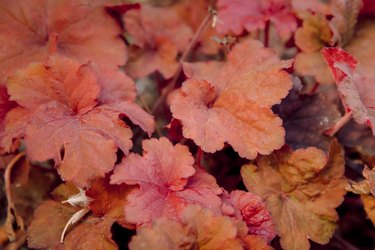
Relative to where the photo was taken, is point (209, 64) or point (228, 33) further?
point (228, 33)

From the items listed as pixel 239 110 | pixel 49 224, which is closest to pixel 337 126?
pixel 239 110

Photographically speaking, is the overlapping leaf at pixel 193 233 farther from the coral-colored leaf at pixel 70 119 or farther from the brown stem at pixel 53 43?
the brown stem at pixel 53 43

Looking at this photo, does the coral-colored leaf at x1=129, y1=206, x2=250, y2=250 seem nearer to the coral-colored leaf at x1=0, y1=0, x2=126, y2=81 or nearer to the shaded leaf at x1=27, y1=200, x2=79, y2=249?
the shaded leaf at x1=27, y1=200, x2=79, y2=249

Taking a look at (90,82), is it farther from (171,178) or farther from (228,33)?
(228,33)

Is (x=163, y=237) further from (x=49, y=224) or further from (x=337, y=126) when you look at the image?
(x=337, y=126)

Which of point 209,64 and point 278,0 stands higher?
point 278,0

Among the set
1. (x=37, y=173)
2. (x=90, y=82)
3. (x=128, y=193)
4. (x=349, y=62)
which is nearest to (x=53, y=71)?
(x=90, y=82)

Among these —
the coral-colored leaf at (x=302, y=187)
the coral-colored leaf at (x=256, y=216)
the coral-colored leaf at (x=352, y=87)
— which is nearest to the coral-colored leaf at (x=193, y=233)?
the coral-colored leaf at (x=256, y=216)

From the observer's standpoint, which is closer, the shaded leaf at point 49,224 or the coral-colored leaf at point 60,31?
the shaded leaf at point 49,224
